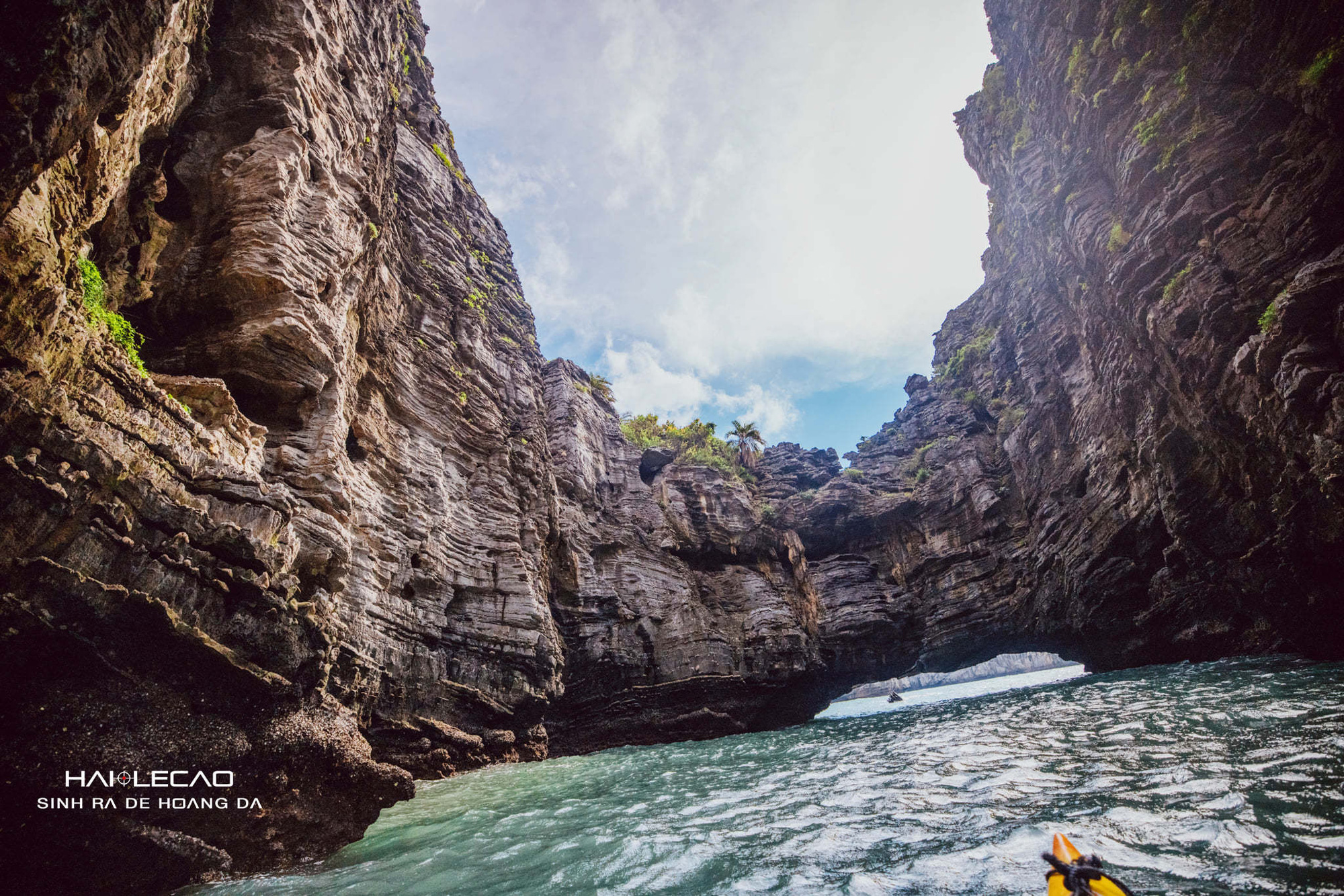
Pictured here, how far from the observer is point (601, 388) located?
33312 millimetres

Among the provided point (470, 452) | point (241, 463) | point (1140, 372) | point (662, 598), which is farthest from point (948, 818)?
point (662, 598)

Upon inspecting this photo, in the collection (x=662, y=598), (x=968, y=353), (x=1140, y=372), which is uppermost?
(x=968, y=353)

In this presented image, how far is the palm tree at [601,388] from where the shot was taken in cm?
3284

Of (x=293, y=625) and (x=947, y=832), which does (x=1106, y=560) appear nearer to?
(x=947, y=832)

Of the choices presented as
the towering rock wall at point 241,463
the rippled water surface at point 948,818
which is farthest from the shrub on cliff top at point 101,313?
the rippled water surface at point 948,818

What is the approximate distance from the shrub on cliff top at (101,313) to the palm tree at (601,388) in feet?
83.1

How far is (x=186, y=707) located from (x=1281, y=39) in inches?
929

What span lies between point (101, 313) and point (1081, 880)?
429 inches

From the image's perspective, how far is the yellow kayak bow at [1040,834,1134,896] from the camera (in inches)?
121

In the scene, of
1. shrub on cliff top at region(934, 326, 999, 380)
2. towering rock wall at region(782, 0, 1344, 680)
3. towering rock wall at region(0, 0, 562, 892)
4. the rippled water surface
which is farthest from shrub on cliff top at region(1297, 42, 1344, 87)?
shrub on cliff top at region(934, 326, 999, 380)

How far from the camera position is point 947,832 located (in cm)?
495

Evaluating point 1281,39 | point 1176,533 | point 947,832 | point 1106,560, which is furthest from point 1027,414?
point 947,832
